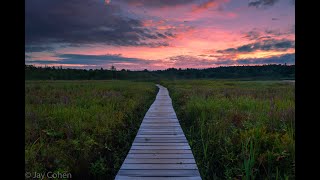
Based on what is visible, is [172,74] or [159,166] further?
[172,74]

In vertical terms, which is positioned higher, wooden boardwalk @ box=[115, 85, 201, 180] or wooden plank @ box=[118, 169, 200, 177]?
wooden boardwalk @ box=[115, 85, 201, 180]

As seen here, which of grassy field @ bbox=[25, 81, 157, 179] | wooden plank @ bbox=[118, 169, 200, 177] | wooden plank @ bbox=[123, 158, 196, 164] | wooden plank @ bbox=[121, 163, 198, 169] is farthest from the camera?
wooden plank @ bbox=[123, 158, 196, 164]

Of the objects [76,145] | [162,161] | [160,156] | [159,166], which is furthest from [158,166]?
[76,145]

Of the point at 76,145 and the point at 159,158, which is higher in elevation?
the point at 76,145

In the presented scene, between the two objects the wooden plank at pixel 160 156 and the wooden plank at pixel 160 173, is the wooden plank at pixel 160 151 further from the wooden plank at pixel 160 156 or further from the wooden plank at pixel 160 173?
the wooden plank at pixel 160 173

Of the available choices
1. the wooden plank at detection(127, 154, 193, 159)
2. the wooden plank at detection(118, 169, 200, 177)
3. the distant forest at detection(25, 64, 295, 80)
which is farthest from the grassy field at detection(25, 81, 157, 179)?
the distant forest at detection(25, 64, 295, 80)

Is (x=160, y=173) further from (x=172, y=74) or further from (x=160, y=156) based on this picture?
(x=172, y=74)

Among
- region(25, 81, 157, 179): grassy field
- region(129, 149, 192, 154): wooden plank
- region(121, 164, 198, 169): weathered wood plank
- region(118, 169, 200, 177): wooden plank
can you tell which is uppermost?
region(25, 81, 157, 179): grassy field

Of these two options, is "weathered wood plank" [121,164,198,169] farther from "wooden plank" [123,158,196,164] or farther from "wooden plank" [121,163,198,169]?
"wooden plank" [123,158,196,164]

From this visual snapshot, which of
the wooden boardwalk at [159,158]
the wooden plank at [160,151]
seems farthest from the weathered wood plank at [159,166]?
the wooden plank at [160,151]

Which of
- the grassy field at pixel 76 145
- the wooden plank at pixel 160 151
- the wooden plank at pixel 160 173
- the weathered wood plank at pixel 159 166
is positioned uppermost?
the grassy field at pixel 76 145
